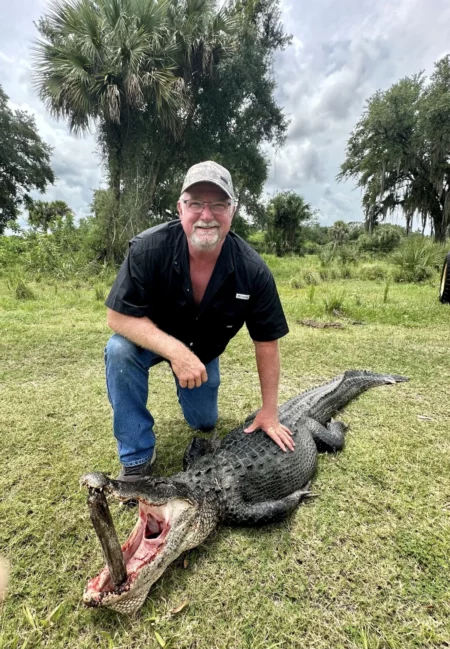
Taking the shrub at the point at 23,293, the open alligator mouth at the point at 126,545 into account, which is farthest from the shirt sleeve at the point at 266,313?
A: the shrub at the point at 23,293

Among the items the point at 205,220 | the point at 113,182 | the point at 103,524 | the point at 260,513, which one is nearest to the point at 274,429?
the point at 260,513

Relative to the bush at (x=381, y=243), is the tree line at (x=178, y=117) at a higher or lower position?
higher

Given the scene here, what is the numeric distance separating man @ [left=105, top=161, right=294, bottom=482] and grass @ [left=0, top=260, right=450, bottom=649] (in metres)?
0.39

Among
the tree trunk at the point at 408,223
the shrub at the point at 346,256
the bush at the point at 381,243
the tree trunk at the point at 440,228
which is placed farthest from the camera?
the tree trunk at the point at 408,223

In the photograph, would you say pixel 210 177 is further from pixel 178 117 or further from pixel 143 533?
pixel 178 117

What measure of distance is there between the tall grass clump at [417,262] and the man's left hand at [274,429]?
7832mm

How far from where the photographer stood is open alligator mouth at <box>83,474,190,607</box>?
1.10 meters

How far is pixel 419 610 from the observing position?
1.26m

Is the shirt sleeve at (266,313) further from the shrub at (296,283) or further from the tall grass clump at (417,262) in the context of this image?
the tall grass clump at (417,262)

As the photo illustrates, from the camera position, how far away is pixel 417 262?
861 cm

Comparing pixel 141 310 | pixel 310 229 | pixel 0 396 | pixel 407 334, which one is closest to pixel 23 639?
pixel 141 310

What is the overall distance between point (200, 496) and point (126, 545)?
331 mm

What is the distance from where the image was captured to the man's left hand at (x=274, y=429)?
184cm

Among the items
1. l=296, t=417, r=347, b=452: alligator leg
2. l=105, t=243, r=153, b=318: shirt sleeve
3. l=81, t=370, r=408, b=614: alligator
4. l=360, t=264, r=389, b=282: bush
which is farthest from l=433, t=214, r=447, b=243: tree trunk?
l=105, t=243, r=153, b=318: shirt sleeve
